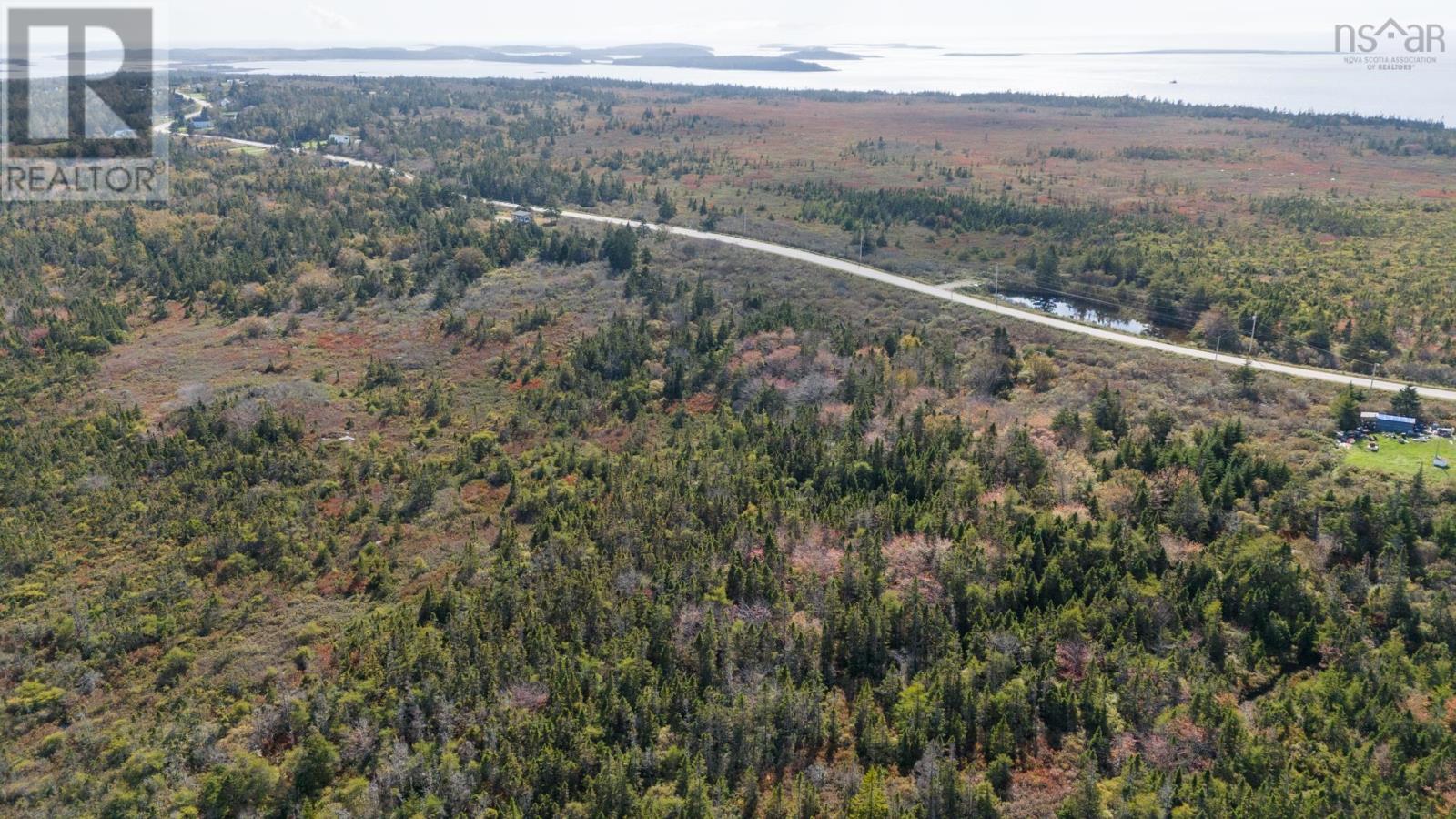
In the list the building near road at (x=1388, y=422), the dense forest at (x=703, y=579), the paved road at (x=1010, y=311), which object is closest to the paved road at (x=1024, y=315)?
the paved road at (x=1010, y=311)

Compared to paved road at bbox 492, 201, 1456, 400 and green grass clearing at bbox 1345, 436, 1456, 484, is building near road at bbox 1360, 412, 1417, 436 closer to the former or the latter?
green grass clearing at bbox 1345, 436, 1456, 484

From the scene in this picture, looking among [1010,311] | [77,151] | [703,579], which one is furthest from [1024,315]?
[77,151]

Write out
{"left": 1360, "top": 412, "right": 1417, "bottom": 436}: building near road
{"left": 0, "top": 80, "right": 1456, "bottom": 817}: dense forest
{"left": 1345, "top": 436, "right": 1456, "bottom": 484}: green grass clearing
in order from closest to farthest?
{"left": 0, "top": 80, "right": 1456, "bottom": 817}: dense forest → {"left": 1345, "top": 436, "right": 1456, "bottom": 484}: green grass clearing → {"left": 1360, "top": 412, "right": 1417, "bottom": 436}: building near road

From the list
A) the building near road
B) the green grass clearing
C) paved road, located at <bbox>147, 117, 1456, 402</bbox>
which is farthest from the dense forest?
paved road, located at <bbox>147, 117, 1456, 402</bbox>

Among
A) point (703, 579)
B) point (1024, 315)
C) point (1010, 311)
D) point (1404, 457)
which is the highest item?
point (1010, 311)

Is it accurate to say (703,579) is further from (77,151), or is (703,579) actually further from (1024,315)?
(77,151)

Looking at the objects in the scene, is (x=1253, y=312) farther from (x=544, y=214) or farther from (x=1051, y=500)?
(x=544, y=214)

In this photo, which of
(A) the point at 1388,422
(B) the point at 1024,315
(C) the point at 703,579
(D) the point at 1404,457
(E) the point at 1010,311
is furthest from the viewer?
(E) the point at 1010,311
